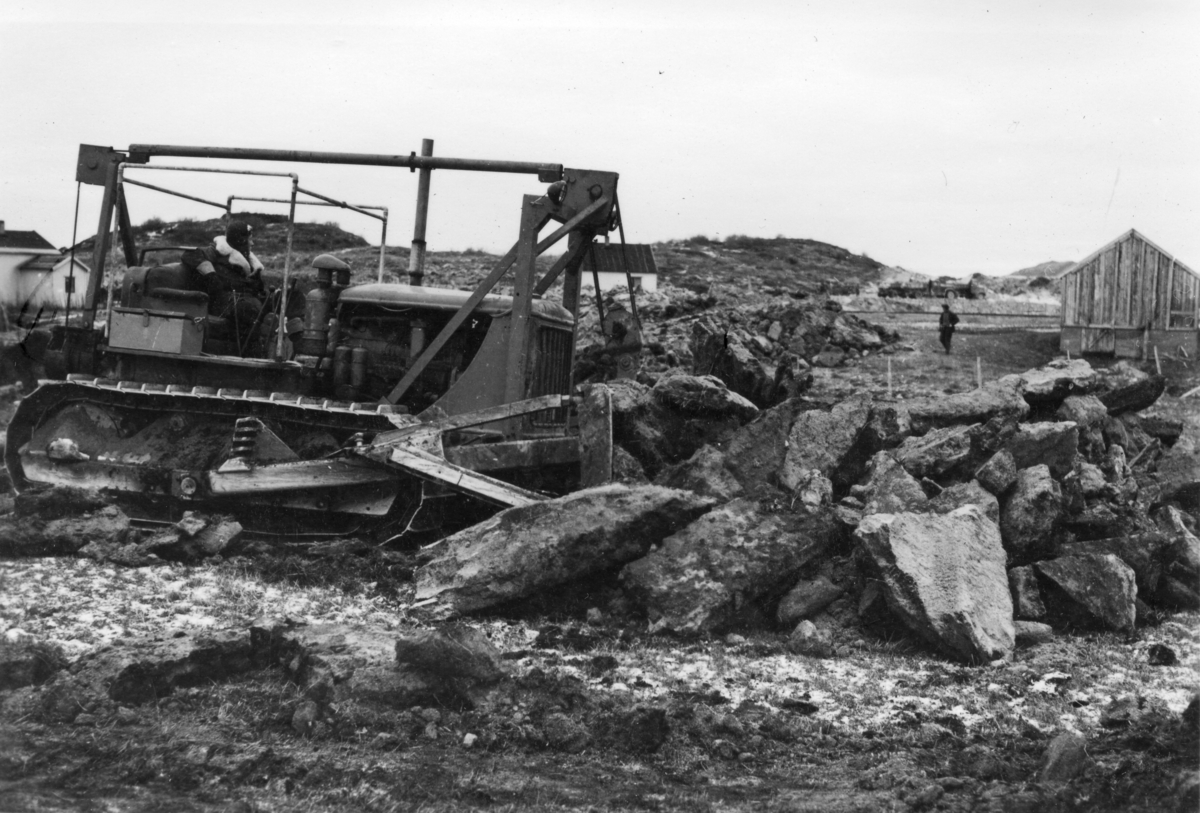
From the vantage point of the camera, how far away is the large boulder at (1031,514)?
282 inches

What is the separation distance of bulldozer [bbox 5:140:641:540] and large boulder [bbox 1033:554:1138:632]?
315 centimetres

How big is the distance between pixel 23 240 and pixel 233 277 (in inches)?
710

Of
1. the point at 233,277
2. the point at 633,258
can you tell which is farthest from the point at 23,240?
the point at 633,258

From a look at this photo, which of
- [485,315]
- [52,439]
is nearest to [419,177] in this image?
[485,315]

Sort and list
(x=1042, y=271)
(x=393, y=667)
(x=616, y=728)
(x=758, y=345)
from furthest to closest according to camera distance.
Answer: (x=1042, y=271) → (x=758, y=345) → (x=393, y=667) → (x=616, y=728)

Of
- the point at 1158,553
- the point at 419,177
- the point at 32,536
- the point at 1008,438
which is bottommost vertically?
the point at 32,536

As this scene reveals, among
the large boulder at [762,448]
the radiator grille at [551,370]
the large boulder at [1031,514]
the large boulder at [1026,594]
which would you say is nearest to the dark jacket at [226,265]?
the radiator grille at [551,370]

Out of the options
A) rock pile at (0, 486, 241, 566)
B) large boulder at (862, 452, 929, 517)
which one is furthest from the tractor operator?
large boulder at (862, 452, 929, 517)

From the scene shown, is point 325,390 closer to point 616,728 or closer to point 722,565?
point 722,565

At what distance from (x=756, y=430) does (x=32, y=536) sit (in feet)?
17.5

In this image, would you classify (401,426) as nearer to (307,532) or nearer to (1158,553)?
(307,532)

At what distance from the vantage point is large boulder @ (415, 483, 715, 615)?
6.45 m

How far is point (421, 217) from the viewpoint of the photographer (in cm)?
924

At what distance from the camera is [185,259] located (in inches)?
353
